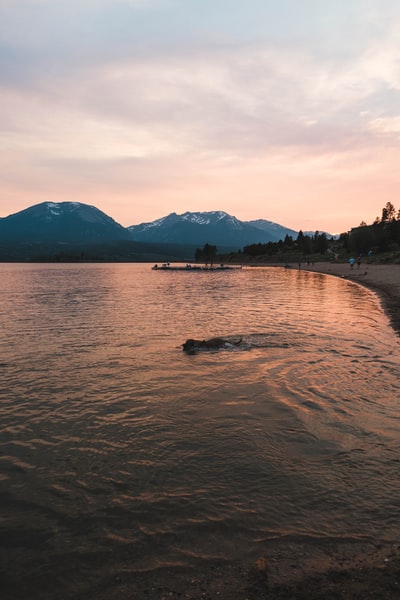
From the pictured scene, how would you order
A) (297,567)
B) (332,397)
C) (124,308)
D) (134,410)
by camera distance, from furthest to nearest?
1. (124,308)
2. (332,397)
3. (134,410)
4. (297,567)

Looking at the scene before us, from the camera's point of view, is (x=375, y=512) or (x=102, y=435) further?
(x=102, y=435)

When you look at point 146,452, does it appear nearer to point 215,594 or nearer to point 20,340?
point 215,594

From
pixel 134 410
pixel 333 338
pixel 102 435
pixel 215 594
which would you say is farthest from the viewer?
pixel 333 338

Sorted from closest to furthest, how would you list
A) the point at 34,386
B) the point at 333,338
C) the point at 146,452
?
the point at 146,452 → the point at 34,386 → the point at 333,338

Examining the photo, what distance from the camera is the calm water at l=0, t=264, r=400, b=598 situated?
23.3ft

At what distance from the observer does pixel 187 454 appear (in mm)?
10484

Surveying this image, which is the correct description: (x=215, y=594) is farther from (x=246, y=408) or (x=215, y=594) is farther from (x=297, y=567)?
(x=246, y=408)

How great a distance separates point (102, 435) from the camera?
38.3ft

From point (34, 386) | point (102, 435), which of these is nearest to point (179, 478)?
point (102, 435)

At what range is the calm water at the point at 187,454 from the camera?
23.3 ft

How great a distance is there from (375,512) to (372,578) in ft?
6.61

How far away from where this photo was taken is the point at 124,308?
4441 centimetres

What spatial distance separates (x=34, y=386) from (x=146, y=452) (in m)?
8.33

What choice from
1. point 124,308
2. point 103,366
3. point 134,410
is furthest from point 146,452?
point 124,308
